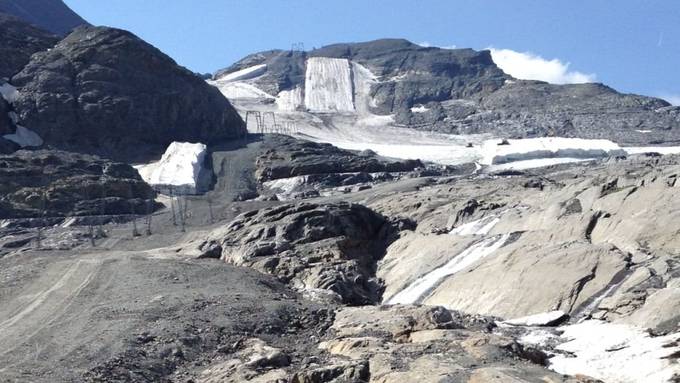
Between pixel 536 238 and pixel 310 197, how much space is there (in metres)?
39.2

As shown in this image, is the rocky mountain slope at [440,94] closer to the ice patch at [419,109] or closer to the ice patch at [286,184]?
the ice patch at [419,109]

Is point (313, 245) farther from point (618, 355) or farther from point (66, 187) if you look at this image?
point (66, 187)

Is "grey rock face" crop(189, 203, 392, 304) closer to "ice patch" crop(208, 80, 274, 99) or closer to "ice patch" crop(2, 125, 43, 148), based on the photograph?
"ice patch" crop(2, 125, 43, 148)

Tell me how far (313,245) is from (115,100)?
184ft

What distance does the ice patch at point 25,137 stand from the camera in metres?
86.8

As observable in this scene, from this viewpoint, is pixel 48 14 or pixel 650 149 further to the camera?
pixel 48 14

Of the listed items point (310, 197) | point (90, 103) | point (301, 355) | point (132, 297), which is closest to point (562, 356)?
point (301, 355)

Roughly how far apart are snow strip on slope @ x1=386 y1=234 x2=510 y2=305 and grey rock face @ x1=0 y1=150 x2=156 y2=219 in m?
38.1

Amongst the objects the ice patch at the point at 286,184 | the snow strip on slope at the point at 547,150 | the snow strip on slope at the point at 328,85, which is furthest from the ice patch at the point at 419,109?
the ice patch at the point at 286,184

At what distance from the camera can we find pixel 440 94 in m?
150

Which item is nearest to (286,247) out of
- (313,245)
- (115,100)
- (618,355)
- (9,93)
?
(313,245)

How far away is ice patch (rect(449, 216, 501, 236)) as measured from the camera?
4391 cm

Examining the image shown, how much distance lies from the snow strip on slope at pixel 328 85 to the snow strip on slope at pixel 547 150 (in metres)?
43.6

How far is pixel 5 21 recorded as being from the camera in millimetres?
109812
